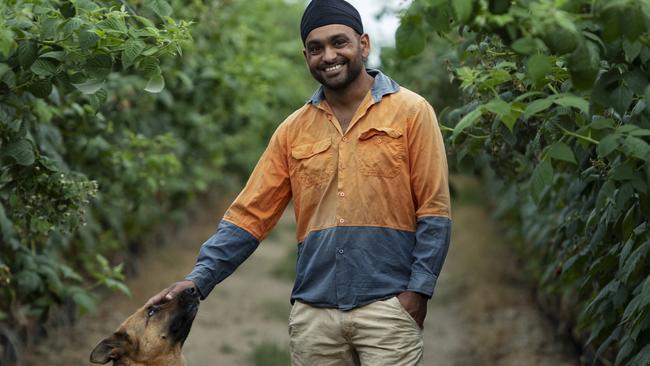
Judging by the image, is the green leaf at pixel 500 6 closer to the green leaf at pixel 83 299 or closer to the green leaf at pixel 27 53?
the green leaf at pixel 27 53

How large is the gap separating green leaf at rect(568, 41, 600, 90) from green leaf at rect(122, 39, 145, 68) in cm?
198

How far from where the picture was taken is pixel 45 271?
6.60 meters

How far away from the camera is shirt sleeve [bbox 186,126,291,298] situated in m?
4.98

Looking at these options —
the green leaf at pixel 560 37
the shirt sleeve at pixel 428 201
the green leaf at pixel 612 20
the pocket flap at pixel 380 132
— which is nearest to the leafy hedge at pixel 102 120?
the pocket flap at pixel 380 132

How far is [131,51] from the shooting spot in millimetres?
4766

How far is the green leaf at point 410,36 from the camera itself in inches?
150

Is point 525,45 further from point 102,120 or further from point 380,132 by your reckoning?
point 102,120

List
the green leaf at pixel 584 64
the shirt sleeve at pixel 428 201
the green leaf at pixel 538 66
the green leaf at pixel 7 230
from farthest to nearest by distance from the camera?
the green leaf at pixel 7 230, the shirt sleeve at pixel 428 201, the green leaf at pixel 538 66, the green leaf at pixel 584 64

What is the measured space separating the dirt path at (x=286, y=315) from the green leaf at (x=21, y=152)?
13.5 ft

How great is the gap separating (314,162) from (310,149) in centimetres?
7

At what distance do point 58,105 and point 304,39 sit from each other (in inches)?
86.4

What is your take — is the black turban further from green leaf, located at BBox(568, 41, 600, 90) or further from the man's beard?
green leaf, located at BBox(568, 41, 600, 90)

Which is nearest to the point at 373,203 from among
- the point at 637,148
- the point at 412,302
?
the point at 412,302

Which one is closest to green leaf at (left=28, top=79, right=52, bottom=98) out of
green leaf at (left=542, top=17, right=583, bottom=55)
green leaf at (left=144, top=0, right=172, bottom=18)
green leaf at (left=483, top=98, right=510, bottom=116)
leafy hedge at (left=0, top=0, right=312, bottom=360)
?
leafy hedge at (left=0, top=0, right=312, bottom=360)
